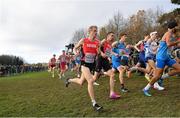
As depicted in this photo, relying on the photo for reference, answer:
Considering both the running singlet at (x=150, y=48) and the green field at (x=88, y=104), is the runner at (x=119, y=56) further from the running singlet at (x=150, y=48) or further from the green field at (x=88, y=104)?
the running singlet at (x=150, y=48)

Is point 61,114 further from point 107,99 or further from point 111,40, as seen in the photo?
point 111,40

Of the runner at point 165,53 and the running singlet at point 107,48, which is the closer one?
the runner at point 165,53

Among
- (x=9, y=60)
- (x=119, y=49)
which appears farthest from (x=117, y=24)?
(x=119, y=49)

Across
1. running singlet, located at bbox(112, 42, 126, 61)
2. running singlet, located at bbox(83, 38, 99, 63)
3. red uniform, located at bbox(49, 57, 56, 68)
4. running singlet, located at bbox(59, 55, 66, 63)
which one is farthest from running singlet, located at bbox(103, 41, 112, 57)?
red uniform, located at bbox(49, 57, 56, 68)

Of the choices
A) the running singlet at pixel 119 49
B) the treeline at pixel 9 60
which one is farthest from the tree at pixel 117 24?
the running singlet at pixel 119 49

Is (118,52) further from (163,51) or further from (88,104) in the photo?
(88,104)

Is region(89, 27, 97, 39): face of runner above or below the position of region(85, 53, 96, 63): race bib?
above

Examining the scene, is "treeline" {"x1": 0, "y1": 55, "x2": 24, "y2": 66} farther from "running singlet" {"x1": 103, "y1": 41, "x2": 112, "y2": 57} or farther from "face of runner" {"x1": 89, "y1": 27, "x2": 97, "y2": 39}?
"face of runner" {"x1": 89, "y1": 27, "x2": 97, "y2": 39}

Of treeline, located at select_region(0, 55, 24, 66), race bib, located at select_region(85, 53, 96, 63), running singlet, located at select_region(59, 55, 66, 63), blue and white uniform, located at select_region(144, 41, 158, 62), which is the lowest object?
race bib, located at select_region(85, 53, 96, 63)

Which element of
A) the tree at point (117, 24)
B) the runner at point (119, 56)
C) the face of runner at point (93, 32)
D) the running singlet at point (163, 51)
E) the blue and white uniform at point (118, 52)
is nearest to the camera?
the face of runner at point (93, 32)

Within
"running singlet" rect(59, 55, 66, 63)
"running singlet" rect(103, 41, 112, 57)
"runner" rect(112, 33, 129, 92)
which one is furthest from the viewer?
"running singlet" rect(59, 55, 66, 63)

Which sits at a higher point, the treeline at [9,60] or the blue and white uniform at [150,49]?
the treeline at [9,60]

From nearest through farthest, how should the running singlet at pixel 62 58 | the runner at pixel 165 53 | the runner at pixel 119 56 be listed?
the runner at pixel 165 53 < the runner at pixel 119 56 < the running singlet at pixel 62 58

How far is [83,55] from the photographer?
34.4 feet
